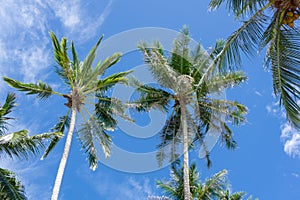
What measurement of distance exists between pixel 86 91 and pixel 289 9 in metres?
10.2

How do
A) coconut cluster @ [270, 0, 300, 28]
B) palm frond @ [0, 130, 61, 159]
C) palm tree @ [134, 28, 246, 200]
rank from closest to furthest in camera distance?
coconut cluster @ [270, 0, 300, 28] → palm frond @ [0, 130, 61, 159] → palm tree @ [134, 28, 246, 200]

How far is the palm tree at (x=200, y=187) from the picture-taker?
17.7m

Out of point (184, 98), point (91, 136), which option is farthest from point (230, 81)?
point (91, 136)

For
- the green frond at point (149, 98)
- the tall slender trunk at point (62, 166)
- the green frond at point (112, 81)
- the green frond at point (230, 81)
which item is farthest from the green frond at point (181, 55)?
the tall slender trunk at point (62, 166)

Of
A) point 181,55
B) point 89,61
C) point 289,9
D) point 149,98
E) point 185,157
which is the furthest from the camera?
point 149,98

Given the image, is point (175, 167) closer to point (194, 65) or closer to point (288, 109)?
point (194, 65)

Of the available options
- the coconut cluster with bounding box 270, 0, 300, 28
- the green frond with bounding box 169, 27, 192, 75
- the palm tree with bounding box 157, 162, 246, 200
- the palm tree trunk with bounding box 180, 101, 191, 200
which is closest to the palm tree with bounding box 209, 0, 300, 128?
the coconut cluster with bounding box 270, 0, 300, 28

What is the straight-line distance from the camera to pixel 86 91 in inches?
623

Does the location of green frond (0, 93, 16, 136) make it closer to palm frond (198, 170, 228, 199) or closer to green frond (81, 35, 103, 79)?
green frond (81, 35, 103, 79)

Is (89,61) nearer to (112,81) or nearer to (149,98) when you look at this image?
(112,81)

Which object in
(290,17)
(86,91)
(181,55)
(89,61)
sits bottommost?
(290,17)

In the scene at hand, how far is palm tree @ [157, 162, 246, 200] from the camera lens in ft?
58.0

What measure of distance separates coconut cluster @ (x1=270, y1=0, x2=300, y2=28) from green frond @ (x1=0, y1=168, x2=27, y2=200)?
1022cm

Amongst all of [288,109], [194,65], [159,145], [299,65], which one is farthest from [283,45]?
[159,145]
